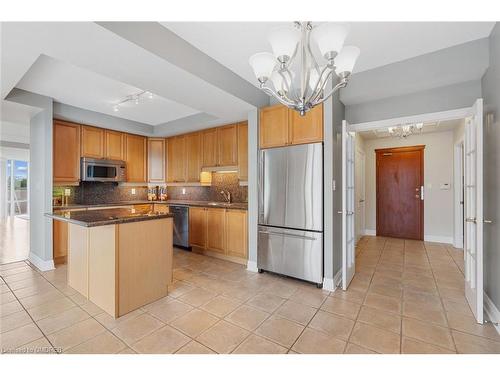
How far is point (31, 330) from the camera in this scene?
6.34 feet

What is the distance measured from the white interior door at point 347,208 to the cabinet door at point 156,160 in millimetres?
3949

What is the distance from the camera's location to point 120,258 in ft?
7.09

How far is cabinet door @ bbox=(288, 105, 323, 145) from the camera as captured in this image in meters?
2.80

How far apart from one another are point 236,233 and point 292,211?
1.15 m

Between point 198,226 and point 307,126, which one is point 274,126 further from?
point 198,226

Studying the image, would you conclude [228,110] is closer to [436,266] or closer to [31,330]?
[31,330]

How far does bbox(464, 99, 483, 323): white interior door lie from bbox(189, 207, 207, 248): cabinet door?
3.46 metres

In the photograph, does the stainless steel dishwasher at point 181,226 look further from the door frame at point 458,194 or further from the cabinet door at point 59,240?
the door frame at point 458,194

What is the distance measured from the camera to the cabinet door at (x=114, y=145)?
4.48 m

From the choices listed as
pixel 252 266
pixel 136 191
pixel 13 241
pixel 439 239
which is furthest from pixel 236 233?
pixel 13 241

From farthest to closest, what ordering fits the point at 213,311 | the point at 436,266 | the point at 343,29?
the point at 436,266 < the point at 213,311 < the point at 343,29
